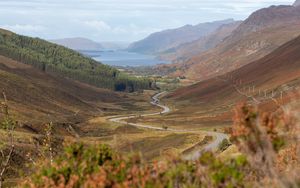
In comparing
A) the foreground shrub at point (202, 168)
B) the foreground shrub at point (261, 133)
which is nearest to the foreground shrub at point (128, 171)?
the foreground shrub at point (202, 168)

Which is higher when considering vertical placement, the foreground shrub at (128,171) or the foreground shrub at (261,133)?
the foreground shrub at (261,133)

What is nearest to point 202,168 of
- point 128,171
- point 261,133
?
point 261,133

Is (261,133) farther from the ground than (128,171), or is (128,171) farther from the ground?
(261,133)

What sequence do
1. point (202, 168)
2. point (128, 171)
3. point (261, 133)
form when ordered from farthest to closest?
point (128, 171) → point (202, 168) → point (261, 133)

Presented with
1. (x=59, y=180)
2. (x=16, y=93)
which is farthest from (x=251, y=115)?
(x=16, y=93)

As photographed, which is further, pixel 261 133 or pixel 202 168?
pixel 202 168

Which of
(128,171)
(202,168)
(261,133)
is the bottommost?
(128,171)

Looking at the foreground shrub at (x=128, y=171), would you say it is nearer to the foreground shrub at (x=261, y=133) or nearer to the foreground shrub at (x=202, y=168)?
the foreground shrub at (x=202, y=168)

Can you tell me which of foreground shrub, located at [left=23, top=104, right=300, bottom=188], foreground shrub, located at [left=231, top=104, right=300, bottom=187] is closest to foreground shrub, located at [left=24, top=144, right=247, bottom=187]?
foreground shrub, located at [left=23, top=104, right=300, bottom=188]

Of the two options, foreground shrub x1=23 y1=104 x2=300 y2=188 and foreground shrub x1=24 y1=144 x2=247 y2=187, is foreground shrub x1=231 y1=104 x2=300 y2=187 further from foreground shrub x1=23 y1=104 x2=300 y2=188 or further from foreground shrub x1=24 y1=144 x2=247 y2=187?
foreground shrub x1=24 y1=144 x2=247 y2=187

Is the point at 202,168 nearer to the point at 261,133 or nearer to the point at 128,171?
the point at 261,133

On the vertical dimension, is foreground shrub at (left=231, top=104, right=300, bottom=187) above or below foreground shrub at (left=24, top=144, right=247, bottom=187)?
above

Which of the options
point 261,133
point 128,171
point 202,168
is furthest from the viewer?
point 128,171

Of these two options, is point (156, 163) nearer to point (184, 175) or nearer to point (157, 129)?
point (184, 175)
